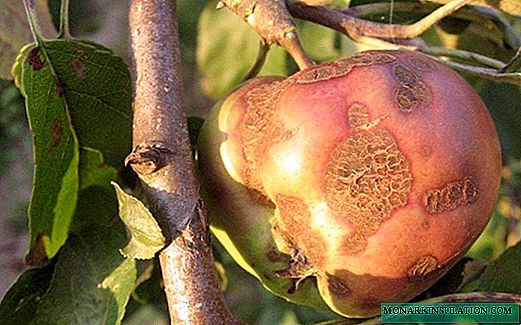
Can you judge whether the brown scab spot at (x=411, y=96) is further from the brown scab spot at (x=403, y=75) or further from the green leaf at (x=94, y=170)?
the green leaf at (x=94, y=170)

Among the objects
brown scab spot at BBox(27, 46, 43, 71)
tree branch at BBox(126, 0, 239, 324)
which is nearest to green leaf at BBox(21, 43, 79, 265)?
brown scab spot at BBox(27, 46, 43, 71)

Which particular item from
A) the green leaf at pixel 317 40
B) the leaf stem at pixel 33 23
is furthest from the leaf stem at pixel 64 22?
the green leaf at pixel 317 40

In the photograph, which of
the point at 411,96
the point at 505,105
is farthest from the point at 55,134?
the point at 505,105

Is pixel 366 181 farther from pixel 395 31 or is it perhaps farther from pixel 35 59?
pixel 35 59

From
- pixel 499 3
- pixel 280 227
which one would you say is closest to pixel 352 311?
pixel 280 227

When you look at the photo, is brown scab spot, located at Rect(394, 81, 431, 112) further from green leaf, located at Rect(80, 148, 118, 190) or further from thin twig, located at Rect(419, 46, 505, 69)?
green leaf, located at Rect(80, 148, 118, 190)
